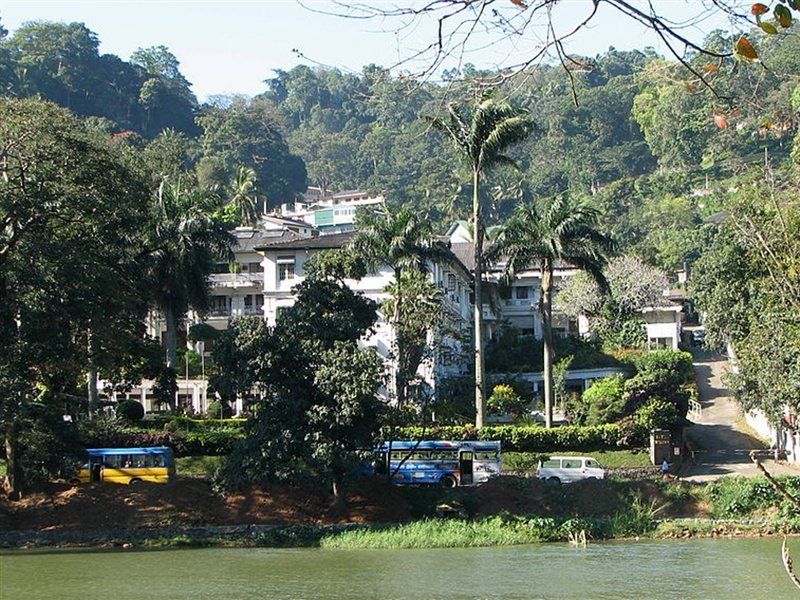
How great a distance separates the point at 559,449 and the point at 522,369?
15174 millimetres

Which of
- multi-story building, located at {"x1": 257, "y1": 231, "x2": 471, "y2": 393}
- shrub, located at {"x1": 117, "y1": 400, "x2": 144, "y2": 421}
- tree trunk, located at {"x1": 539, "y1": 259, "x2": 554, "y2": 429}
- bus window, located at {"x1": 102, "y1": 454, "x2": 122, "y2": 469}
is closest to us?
bus window, located at {"x1": 102, "y1": 454, "x2": 122, "y2": 469}

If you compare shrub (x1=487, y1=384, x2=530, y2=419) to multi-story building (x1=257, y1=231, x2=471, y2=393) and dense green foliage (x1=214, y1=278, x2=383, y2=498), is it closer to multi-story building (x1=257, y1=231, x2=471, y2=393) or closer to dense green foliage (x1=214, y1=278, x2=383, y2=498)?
multi-story building (x1=257, y1=231, x2=471, y2=393)

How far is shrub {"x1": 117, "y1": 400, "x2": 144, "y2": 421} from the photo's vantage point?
44.5 metres

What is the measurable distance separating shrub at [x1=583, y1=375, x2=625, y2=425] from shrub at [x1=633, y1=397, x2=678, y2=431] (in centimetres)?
122

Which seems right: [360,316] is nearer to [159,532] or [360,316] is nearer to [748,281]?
[159,532]

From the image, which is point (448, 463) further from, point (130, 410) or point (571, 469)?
point (130, 410)

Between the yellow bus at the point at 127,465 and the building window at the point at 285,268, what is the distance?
17.0 metres

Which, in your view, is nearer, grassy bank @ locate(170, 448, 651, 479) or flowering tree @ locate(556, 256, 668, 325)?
grassy bank @ locate(170, 448, 651, 479)

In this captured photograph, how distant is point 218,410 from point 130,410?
7.06 m

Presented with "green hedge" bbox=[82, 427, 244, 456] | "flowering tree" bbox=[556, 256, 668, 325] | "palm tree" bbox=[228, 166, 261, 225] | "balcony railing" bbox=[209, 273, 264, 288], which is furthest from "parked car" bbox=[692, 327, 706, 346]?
"green hedge" bbox=[82, 427, 244, 456]

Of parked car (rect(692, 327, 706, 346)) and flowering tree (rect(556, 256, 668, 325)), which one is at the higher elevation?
flowering tree (rect(556, 256, 668, 325))

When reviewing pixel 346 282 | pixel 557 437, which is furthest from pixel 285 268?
pixel 557 437

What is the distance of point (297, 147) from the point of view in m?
150

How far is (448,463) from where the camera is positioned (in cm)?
3928
